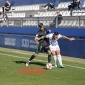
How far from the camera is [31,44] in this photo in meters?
22.1

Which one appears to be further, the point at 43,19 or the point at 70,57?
the point at 43,19

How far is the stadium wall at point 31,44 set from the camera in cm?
1791

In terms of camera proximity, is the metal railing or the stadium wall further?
the metal railing

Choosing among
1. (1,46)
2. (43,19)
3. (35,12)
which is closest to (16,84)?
(43,19)

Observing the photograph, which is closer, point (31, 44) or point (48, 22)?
point (48, 22)

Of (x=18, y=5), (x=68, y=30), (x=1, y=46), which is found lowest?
(x=1, y=46)

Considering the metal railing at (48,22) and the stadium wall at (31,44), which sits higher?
the metal railing at (48,22)

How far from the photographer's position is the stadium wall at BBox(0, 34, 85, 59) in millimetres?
17906

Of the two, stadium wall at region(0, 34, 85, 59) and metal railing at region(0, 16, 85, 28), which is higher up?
metal railing at region(0, 16, 85, 28)

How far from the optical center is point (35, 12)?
30.6 metres

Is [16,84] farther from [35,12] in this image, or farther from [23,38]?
[35,12]

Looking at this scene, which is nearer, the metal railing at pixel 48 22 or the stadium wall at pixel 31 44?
the stadium wall at pixel 31 44

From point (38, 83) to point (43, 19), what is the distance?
41.3ft

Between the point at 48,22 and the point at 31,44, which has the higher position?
the point at 48,22
